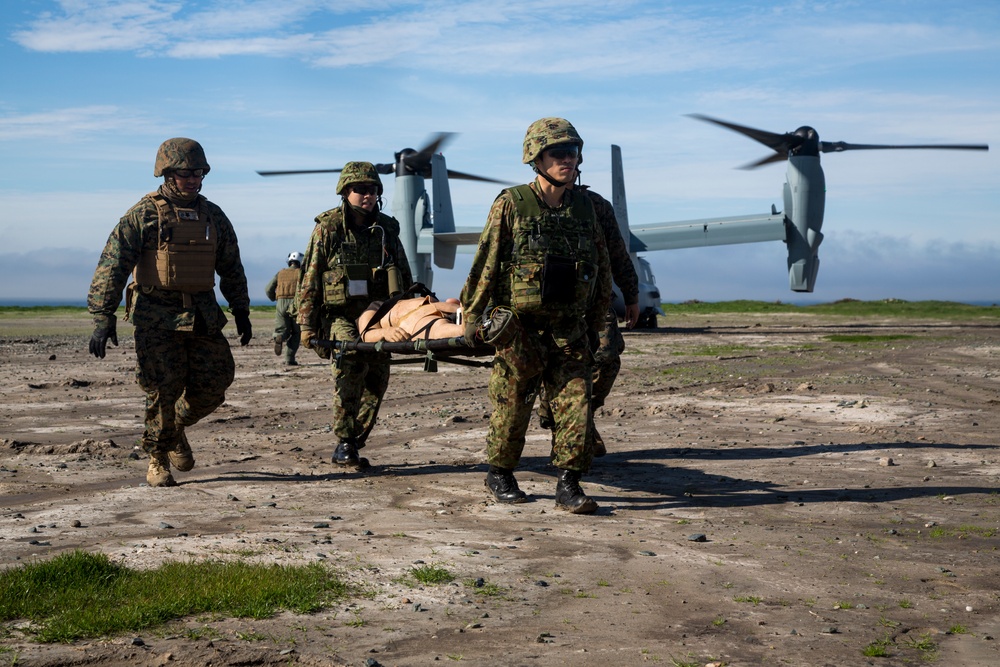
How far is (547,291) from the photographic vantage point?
21.4ft

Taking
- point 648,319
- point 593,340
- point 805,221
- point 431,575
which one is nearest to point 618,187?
point 648,319

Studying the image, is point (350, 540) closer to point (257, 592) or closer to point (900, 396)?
point (257, 592)

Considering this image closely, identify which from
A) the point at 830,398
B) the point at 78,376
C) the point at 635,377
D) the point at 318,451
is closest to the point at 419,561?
the point at 318,451

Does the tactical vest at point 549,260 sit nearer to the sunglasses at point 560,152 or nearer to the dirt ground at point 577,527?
the sunglasses at point 560,152

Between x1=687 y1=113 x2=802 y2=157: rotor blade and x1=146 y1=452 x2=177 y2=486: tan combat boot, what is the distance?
27691 millimetres

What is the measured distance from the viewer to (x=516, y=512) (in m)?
6.72

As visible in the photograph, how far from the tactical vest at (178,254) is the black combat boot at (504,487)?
2482 mm

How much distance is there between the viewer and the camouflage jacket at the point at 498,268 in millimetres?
6695

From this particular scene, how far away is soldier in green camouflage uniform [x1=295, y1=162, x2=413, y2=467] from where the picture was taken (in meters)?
8.35

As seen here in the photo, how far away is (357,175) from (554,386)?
2604 millimetres

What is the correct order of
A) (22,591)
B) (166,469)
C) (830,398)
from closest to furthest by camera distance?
1. (22,591)
2. (166,469)
3. (830,398)

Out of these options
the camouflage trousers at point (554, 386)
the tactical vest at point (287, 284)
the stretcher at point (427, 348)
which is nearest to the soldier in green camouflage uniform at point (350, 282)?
the stretcher at point (427, 348)

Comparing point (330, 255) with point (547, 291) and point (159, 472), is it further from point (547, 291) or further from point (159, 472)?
point (547, 291)

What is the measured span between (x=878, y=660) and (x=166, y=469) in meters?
5.24
